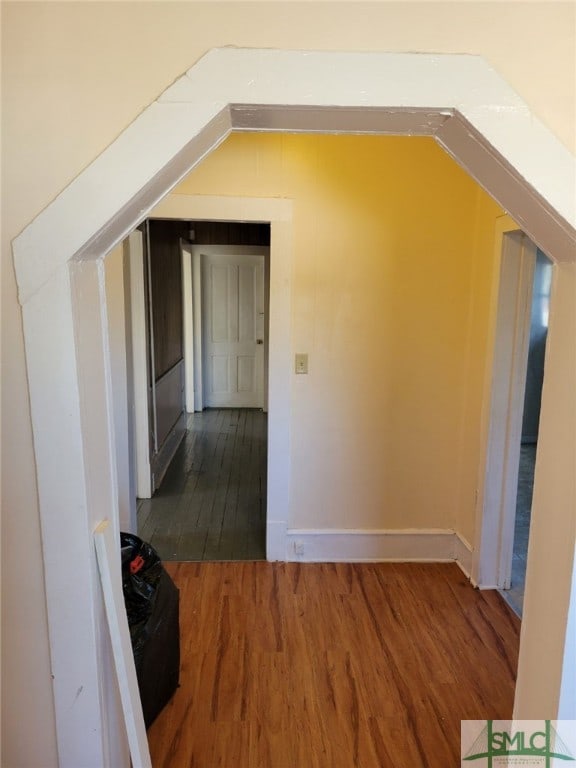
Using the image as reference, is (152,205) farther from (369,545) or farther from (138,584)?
(369,545)

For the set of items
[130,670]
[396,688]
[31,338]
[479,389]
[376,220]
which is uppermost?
[376,220]

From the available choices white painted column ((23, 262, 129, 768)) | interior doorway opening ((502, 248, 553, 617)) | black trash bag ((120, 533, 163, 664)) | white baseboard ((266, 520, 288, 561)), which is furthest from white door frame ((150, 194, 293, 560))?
interior doorway opening ((502, 248, 553, 617))

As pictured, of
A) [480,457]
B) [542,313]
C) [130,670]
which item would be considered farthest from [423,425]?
[542,313]

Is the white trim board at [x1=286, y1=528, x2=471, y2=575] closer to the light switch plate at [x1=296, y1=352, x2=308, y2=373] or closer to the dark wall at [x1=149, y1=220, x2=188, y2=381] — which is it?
the light switch plate at [x1=296, y1=352, x2=308, y2=373]

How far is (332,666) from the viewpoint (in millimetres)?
2199

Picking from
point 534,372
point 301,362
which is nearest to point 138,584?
point 301,362

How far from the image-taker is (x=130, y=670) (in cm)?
126

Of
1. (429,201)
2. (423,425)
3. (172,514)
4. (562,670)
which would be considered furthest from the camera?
(172,514)

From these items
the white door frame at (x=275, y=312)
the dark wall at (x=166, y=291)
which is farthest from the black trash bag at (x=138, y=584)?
the dark wall at (x=166, y=291)

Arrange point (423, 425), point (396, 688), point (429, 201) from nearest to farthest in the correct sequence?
point (396, 688), point (429, 201), point (423, 425)

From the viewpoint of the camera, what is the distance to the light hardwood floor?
1.80 m

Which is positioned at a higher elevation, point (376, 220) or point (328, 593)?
point (376, 220)

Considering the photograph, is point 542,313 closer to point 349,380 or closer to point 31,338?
point 349,380

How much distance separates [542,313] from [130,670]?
16.9ft
